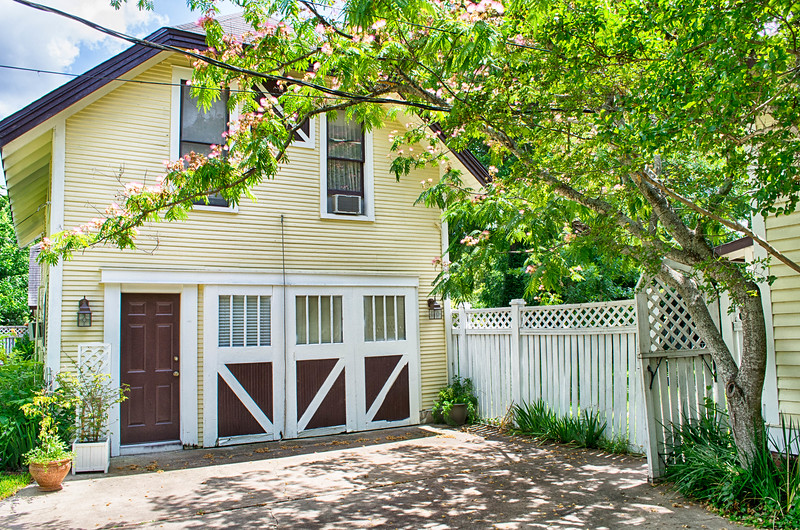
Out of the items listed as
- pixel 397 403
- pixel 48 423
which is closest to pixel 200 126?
pixel 48 423

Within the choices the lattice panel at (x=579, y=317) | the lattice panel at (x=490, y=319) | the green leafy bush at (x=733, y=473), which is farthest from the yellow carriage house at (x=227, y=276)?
the green leafy bush at (x=733, y=473)

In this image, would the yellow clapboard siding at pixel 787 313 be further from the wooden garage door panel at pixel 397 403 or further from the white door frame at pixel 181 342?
the white door frame at pixel 181 342

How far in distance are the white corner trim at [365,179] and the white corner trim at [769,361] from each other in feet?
19.0

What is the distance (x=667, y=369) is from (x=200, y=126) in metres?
7.27

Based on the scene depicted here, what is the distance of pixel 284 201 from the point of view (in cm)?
929

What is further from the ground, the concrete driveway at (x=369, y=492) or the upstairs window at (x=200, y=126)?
the upstairs window at (x=200, y=126)

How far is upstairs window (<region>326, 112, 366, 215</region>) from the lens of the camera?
32.0 feet

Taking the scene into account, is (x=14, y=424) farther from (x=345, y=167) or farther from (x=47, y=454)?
(x=345, y=167)

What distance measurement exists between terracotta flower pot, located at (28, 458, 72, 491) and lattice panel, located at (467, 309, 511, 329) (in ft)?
20.6

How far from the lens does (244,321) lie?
348 inches

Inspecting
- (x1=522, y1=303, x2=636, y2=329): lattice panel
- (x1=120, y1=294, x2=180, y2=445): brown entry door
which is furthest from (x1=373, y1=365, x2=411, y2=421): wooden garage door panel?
(x1=120, y1=294, x2=180, y2=445): brown entry door

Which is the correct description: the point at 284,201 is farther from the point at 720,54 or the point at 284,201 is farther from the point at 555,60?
the point at 720,54

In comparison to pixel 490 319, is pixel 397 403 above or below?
below

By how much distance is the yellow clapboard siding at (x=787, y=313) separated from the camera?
538 cm
